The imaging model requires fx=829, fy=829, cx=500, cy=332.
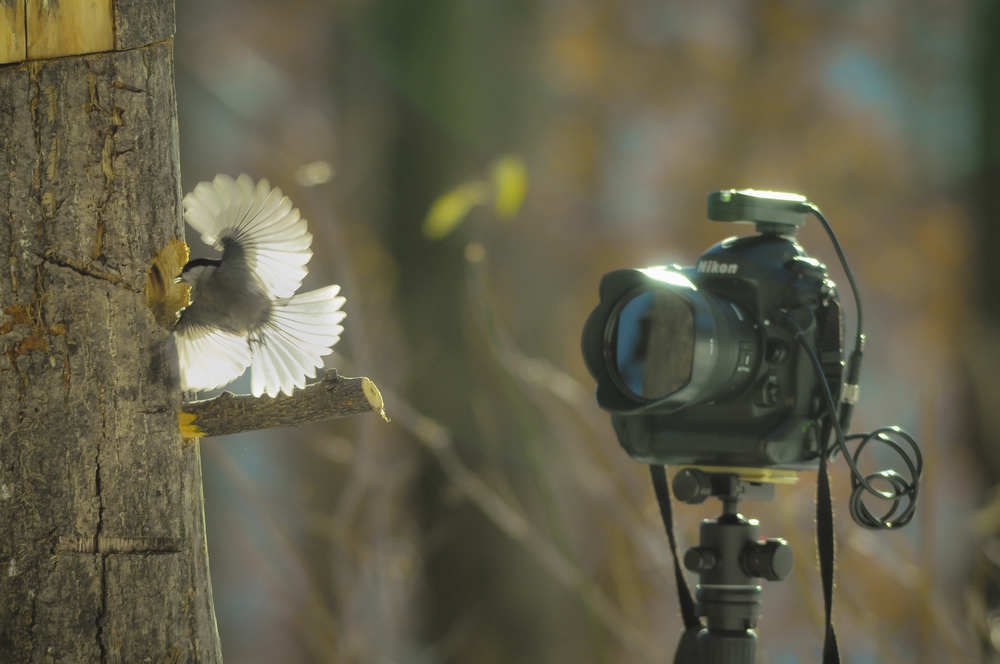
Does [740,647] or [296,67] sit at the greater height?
[296,67]

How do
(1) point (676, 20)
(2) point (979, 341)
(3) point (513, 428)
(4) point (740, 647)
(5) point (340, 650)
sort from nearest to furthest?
(4) point (740, 647), (5) point (340, 650), (3) point (513, 428), (2) point (979, 341), (1) point (676, 20)

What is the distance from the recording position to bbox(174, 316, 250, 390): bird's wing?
0.83 metres

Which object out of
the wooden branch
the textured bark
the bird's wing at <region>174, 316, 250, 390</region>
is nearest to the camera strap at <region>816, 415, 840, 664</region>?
the wooden branch

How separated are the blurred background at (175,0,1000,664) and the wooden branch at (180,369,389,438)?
81 cm

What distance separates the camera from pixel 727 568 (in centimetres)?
114

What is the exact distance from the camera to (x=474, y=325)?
8.99 feet

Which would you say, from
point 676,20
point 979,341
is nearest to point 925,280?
point 979,341

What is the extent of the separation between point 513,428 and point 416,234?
29.5 inches

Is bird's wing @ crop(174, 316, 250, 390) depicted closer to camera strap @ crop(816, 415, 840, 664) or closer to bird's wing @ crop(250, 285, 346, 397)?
bird's wing @ crop(250, 285, 346, 397)

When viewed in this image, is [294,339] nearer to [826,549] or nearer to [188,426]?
[188,426]

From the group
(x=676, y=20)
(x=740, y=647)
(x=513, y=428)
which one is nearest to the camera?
(x=740, y=647)

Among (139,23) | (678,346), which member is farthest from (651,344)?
(139,23)

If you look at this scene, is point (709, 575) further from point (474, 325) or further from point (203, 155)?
point (203, 155)

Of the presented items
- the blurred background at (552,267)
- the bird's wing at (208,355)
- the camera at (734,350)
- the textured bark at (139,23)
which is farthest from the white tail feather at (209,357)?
the blurred background at (552,267)
